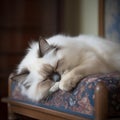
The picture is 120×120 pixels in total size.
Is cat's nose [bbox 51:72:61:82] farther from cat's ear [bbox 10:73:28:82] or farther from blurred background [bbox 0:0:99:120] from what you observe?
blurred background [bbox 0:0:99:120]

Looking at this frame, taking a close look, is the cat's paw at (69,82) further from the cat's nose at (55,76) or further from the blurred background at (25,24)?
the blurred background at (25,24)

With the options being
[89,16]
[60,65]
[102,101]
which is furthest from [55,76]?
[89,16]

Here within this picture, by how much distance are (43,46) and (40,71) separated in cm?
14

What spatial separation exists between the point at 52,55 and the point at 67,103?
0.86ft

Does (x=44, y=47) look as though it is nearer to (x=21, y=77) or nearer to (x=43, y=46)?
(x=43, y=46)

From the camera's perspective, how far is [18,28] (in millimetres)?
2510

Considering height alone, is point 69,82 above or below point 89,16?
below

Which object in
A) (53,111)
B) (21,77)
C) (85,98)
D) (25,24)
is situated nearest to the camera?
(85,98)

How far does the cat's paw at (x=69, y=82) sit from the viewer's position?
4.58 feet

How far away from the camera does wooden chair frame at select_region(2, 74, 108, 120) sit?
1.19 metres

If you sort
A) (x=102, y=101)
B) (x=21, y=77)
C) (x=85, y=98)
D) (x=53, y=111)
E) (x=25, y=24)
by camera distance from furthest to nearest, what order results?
(x=25, y=24)
(x=21, y=77)
(x=53, y=111)
(x=85, y=98)
(x=102, y=101)

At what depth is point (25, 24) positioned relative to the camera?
99.5 inches

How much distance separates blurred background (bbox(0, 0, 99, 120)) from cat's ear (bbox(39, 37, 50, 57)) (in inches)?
37.9

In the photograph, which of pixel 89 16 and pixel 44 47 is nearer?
pixel 44 47
